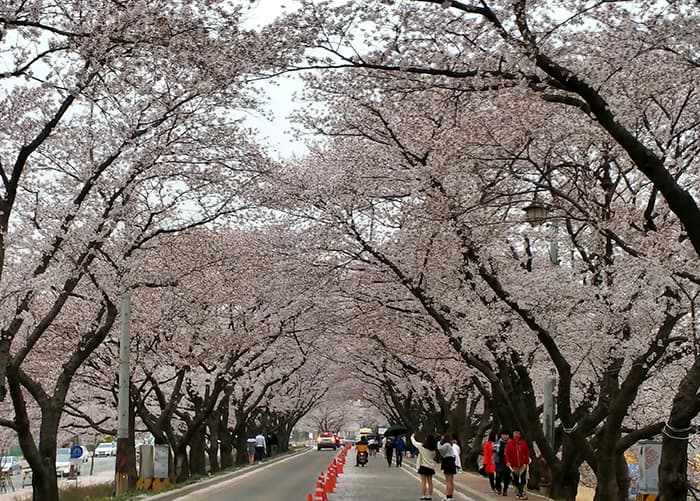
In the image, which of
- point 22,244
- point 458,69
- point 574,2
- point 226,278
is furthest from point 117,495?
point 574,2

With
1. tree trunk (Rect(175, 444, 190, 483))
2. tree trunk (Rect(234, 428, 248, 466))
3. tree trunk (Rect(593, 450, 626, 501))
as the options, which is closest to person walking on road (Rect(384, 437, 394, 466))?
tree trunk (Rect(234, 428, 248, 466))

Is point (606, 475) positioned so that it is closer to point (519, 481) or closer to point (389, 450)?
point (519, 481)

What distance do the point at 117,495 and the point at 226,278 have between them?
981cm

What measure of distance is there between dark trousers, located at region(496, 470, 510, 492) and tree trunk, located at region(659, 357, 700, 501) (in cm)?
938

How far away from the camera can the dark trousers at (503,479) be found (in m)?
21.6

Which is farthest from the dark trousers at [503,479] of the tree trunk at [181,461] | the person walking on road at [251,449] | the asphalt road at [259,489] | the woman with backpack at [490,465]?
the person walking on road at [251,449]

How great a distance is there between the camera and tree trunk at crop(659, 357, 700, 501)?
12133mm

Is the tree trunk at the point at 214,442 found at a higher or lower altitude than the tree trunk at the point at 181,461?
higher

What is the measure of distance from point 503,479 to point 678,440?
397 inches

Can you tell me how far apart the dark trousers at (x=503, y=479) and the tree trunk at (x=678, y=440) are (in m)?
9.38

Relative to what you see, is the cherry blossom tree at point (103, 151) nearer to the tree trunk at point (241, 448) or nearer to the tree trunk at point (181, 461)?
the tree trunk at point (181, 461)

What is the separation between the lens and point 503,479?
2192cm

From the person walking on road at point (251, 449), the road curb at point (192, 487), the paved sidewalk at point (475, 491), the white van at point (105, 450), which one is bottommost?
the paved sidewalk at point (475, 491)

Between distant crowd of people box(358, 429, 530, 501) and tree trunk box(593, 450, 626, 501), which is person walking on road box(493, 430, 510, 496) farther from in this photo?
tree trunk box(593, 450, 626, 501)
